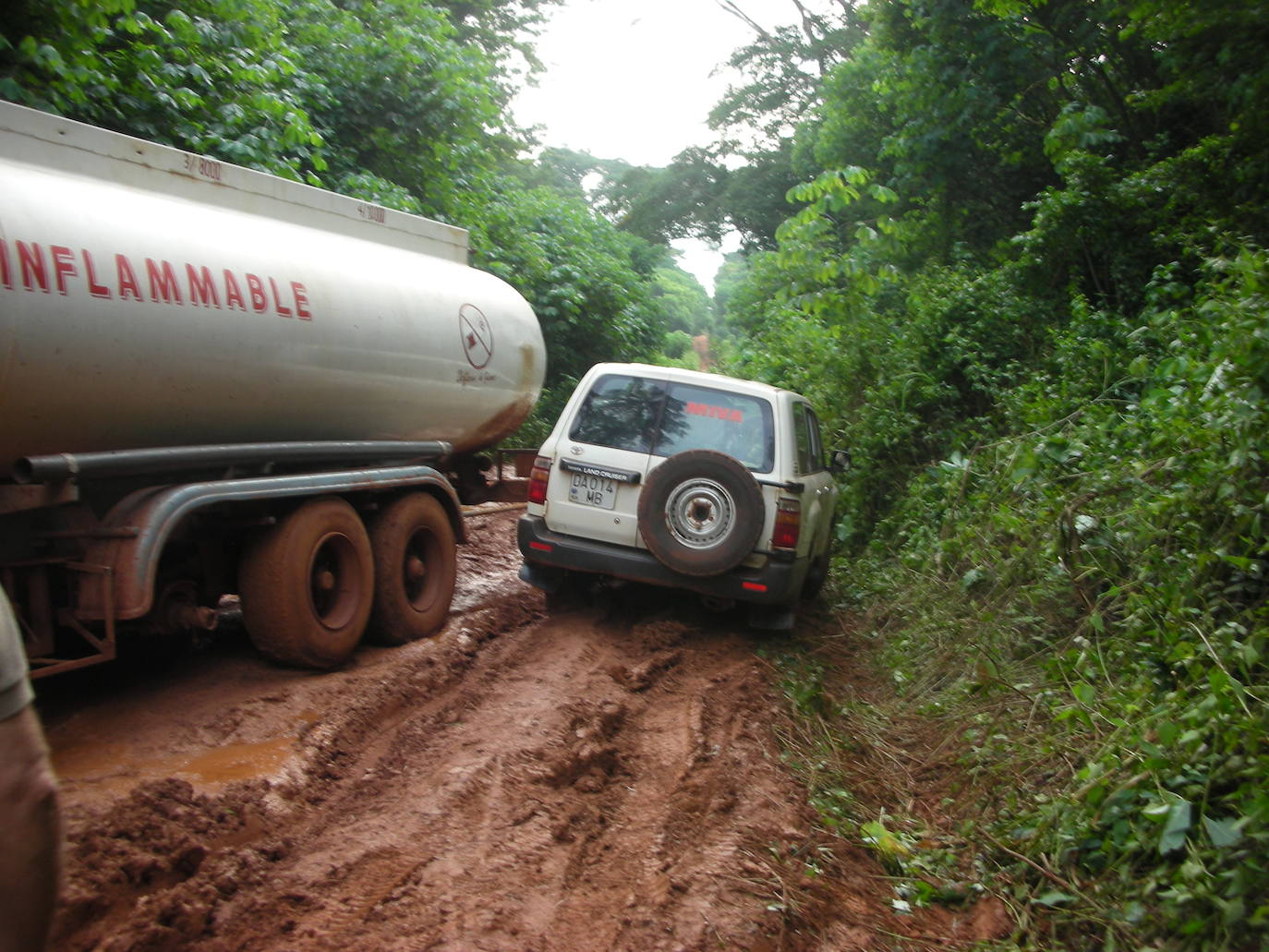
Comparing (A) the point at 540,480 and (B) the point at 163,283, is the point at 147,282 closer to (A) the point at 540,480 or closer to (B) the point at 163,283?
(B) the point at 163,283

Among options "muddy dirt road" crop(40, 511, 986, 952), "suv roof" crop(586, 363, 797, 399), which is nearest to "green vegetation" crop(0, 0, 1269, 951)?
"muddy dirt road" crop(40, 511, 986, 952)

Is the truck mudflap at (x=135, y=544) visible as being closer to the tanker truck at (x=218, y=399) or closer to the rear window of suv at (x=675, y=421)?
the tanker truck at (x=218, y=399)

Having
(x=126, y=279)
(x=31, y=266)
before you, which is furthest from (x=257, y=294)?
(x=31, y=266)

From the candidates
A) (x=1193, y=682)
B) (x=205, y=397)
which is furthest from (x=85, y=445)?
(x=1193, y=682)

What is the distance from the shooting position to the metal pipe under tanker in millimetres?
4773

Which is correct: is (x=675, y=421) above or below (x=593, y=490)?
above

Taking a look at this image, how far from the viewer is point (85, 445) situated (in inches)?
203

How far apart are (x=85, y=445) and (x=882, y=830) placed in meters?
4.06

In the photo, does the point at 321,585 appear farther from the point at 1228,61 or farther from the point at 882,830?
the point at 1228,61

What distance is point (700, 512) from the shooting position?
7.25 meters

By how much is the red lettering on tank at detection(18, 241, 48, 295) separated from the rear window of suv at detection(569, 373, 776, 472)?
382cm

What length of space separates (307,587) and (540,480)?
6.72 ft

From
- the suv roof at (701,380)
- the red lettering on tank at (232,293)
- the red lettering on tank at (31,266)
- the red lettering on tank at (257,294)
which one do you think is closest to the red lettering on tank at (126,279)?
the red lettering on tank at (31,266)

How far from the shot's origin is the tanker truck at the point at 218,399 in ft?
15.9
